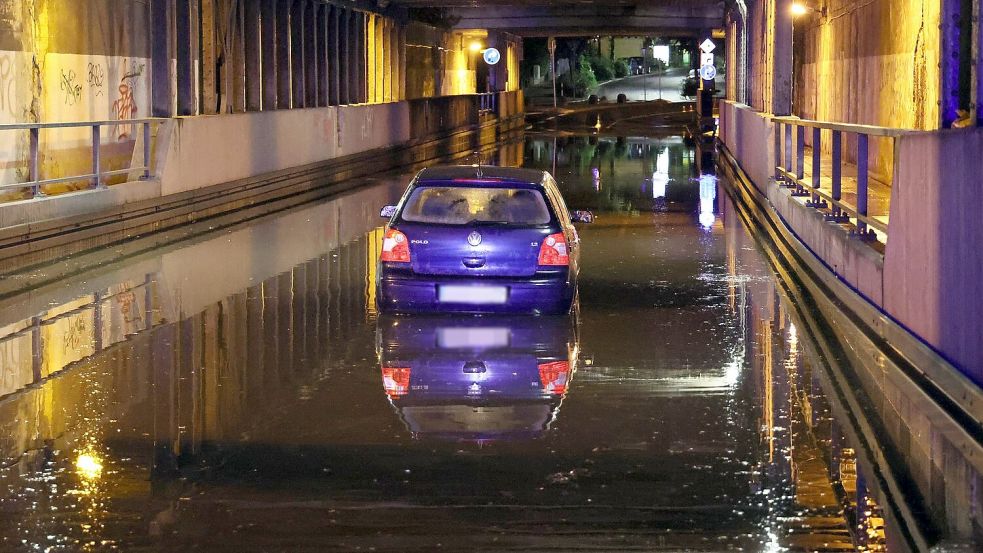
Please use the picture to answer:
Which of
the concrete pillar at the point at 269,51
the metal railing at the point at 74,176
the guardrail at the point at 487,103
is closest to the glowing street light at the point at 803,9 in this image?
the concrete pillar at the point at 269,51

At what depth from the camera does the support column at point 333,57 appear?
4244cm

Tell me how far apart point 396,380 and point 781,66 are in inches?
673

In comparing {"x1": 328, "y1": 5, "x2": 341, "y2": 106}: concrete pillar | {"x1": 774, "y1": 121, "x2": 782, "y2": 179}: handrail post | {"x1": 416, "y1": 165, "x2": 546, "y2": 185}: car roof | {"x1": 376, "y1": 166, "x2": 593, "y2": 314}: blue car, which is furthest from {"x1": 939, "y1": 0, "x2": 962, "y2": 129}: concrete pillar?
{"x1": 328, "y1": 5, "x2": 341, "y2": 106}: concrete pillar

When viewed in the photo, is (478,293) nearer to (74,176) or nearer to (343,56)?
(74,176)

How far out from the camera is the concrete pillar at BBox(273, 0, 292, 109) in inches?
1475

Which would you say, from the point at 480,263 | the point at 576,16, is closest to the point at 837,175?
the point at 480,263

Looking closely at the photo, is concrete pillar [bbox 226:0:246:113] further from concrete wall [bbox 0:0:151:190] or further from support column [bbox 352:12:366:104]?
support column [bbox 352:12:366:104]

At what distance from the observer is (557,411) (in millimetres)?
9445

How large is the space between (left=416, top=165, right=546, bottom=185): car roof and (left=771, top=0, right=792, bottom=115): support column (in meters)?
12.9

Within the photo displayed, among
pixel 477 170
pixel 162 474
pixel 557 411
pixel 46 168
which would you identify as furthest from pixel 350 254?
pixel 162 474

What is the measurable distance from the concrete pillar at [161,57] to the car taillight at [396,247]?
1353 centimetres

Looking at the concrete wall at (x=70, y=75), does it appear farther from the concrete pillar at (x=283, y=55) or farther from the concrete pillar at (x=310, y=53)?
the concrete pillar at (x=310, y=53)

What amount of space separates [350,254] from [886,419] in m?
10.3

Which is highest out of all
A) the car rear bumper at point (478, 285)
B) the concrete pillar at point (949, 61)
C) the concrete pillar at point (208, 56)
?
the concrete pillar at point (208, 56)
